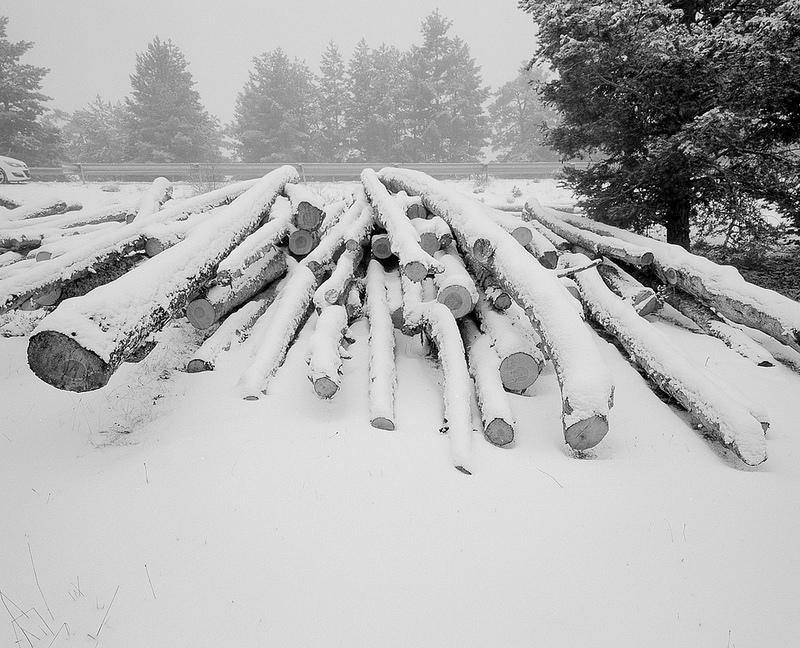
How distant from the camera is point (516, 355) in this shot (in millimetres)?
3699

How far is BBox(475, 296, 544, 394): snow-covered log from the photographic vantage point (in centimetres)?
372

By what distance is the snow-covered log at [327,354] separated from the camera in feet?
11.3

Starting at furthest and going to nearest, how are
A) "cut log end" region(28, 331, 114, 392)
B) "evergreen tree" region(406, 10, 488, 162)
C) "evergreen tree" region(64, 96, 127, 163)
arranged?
"evergreen tree" region(406, 10, 488, 162)
"evergreen tree" region(64, 96, 127, 163)
"cut log end" region(28, 331, 114, 392)

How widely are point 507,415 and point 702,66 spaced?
5.40 m

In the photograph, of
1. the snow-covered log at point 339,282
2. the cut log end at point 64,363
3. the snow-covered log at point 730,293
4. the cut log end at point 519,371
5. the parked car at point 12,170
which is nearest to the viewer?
the cut log end at point 64,363

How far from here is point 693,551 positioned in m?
2.29

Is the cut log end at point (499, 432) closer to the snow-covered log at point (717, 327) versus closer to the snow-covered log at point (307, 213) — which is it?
the snow-covered log at point (717, 327)

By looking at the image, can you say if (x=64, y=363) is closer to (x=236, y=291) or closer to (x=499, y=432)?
(x=236, y=291)

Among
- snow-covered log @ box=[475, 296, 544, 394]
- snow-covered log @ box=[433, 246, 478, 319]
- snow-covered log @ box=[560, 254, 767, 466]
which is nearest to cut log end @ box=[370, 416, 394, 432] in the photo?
snow-covered log @ box=[475, 296, 544, 394]

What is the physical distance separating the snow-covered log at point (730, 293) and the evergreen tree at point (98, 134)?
27.8 meters

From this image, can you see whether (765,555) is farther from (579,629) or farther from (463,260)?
(463,260)

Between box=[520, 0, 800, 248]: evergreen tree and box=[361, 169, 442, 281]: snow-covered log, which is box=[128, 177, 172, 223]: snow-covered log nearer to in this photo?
box=[361, 169, 442, 281]: snow-covered log

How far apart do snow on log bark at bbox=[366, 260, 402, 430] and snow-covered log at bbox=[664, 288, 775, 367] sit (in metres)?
3.67

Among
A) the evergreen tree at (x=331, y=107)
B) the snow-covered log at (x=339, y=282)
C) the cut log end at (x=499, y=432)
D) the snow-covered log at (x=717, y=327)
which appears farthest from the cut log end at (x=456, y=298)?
the evergreen tree at (x=331, y=107)
